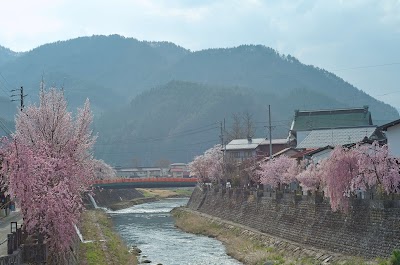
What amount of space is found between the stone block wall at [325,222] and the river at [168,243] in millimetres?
4918

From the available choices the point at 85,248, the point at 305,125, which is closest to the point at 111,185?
the point at 305,125

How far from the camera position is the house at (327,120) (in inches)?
3187

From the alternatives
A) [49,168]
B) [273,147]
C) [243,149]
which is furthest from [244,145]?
[49,168]

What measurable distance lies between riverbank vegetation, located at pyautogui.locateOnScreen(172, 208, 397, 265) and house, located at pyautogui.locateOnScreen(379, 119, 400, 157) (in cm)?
831

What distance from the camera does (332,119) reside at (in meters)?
83.2

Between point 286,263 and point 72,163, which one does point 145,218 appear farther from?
point 72,163

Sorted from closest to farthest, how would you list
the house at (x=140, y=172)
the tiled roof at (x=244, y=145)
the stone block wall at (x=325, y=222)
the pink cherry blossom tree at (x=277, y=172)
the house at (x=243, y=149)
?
1. the stone block wall at (x=325, y=222)
2. the pink cherry blossom tree at (x=277, y=172)
3. the house at (x=243, y=149)
4. the tiled roof at (x=244, y=145)
5. the house at (x=140, y=172)

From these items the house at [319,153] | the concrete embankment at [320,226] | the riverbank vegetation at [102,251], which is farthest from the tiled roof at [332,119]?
the riverbank vegetation at [102,251]

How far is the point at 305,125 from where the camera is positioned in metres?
83.2

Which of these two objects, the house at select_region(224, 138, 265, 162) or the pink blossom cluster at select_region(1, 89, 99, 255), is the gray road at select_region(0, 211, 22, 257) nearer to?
the pink blossom cluster at select_region(1, 89, 99, 255)

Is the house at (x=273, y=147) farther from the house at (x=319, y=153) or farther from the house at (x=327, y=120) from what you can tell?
the house at (x=319, y=153)

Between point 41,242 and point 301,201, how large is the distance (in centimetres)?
2354

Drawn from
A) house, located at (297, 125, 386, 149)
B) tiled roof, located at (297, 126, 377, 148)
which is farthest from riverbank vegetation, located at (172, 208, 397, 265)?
tiled roof, located at (297, 126, 377, 148)

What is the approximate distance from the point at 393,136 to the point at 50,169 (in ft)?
77.0
